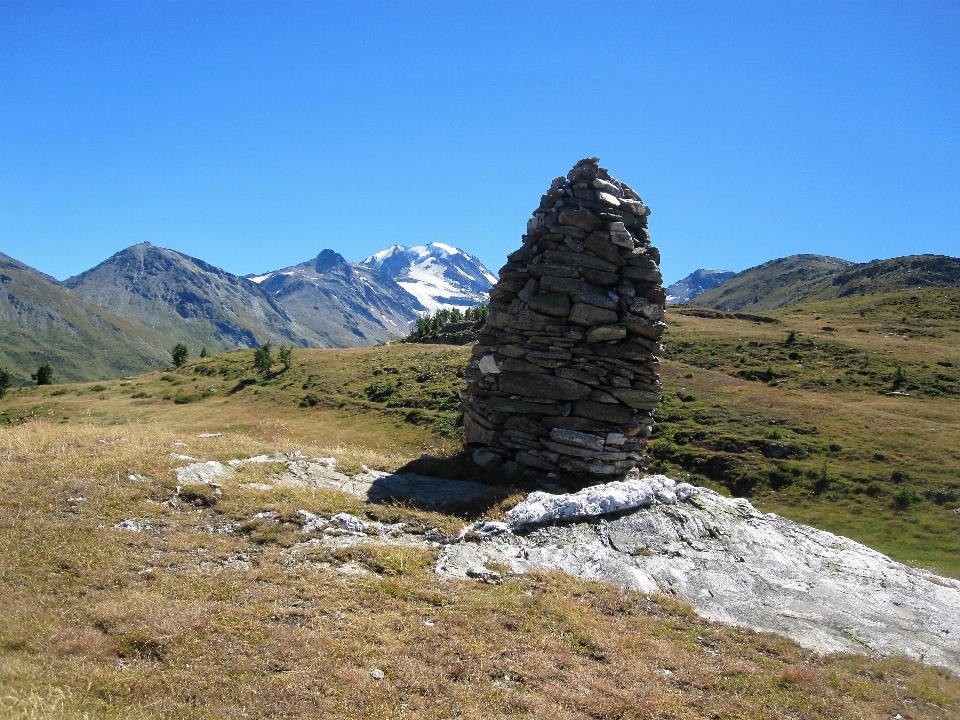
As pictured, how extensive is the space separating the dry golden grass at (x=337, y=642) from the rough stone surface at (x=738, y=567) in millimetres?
777

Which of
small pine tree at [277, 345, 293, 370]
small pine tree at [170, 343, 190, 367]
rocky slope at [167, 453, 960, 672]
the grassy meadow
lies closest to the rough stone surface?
rocky slope at [167, 453, 960, 672]

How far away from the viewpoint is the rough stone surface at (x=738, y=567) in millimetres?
10266

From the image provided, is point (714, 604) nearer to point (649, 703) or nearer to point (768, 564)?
point (768, 564)

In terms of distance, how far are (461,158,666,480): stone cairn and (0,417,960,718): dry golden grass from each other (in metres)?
6.65

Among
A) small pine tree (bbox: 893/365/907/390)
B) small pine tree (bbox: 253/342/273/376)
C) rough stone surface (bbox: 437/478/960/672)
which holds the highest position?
small pine tree (bbox: 893/365/907/390)

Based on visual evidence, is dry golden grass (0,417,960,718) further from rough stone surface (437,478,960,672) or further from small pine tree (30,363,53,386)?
small pine tree (30,363,53,386)

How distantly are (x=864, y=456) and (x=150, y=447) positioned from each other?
37.1 meters

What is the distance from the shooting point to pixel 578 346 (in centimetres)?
1756

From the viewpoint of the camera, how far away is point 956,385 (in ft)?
170

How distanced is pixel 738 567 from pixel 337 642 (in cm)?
822

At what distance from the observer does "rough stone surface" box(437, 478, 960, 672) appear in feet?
33.7

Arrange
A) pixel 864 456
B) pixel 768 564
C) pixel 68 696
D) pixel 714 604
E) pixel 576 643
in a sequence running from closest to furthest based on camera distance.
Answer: pixel 68 696
pixel 576 643
pixel 714 604
pixel 768 564
pixel 864 456

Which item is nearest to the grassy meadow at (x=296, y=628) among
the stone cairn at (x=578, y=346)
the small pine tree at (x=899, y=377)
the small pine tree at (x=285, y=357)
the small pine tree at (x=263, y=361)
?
the stone cairn at (x=578, y=346)

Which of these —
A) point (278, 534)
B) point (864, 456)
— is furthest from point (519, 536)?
point (864, 456)
